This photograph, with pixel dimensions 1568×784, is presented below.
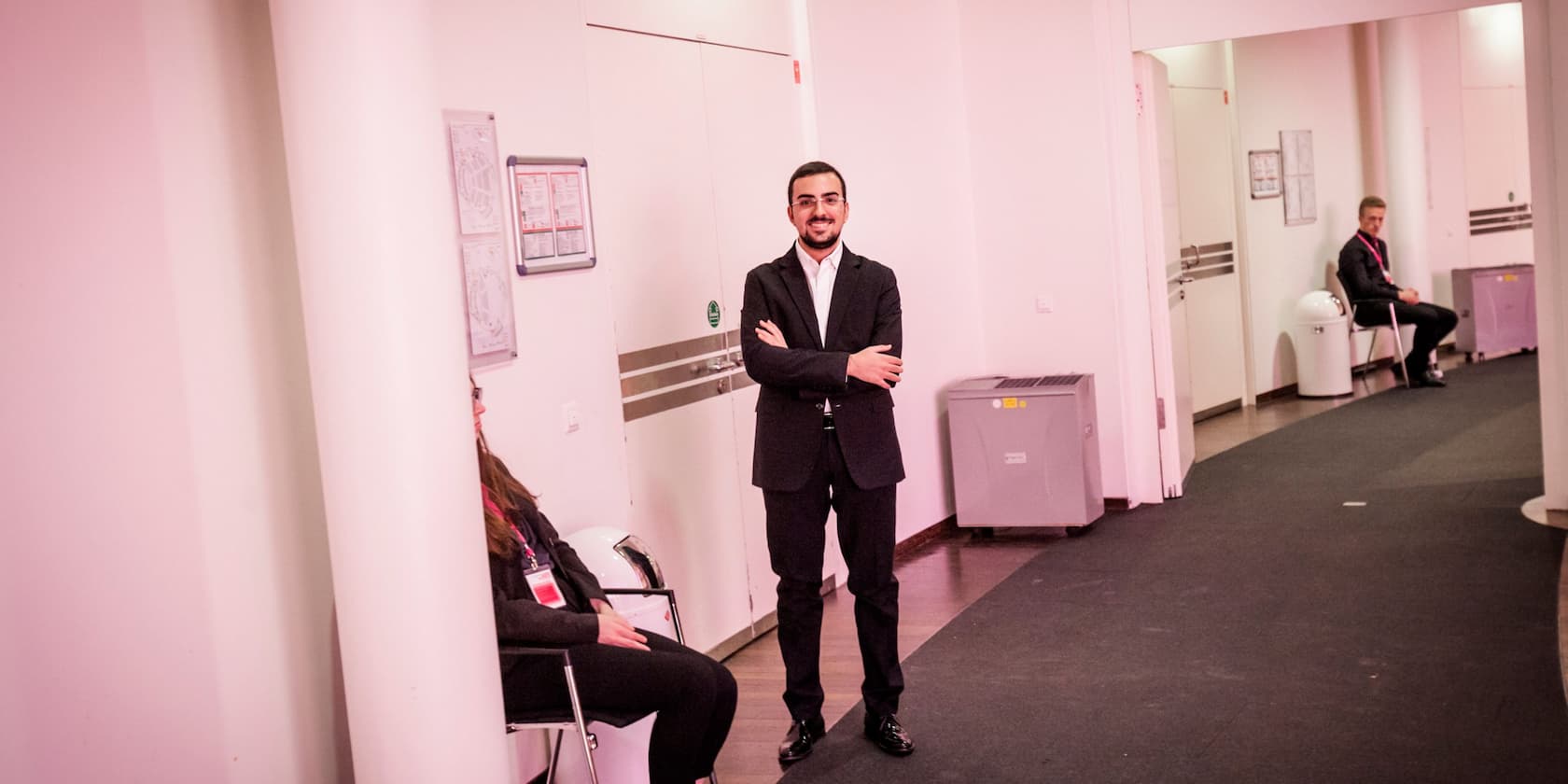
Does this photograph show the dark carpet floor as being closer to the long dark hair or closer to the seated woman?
the seated woman

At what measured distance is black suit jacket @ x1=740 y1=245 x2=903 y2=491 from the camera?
14.1 feet

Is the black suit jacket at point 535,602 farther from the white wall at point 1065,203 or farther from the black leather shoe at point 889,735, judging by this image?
the white wall at point 1065,203

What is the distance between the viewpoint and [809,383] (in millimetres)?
4227

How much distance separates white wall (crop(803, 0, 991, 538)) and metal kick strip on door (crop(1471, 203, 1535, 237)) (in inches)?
301

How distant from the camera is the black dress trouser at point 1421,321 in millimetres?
11094

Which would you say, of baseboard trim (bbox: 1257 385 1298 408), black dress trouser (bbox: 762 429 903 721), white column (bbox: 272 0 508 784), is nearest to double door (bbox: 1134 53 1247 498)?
baseboard trim (bbox: 1257 385 1298 408)

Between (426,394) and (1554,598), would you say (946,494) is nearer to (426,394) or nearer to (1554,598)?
(1554,598)

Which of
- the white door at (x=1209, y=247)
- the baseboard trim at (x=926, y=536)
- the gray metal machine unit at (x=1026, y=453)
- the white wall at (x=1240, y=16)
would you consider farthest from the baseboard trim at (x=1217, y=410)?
the white wall at (x=1240, y=16)

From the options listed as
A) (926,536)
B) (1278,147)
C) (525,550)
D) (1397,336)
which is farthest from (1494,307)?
(525,550)

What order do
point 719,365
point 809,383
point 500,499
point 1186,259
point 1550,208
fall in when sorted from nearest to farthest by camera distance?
point 500,499 < point 809,383 < point 719,365 < point 1550,208 < point 1186,259

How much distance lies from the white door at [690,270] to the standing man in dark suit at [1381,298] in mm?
6844

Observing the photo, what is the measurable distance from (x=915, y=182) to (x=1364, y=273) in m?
5.61

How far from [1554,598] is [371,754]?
14.3 feet

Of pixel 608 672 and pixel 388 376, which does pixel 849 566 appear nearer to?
pixel 608 672
